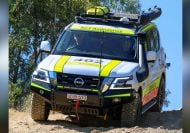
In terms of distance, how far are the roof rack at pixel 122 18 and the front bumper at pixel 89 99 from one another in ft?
5.95

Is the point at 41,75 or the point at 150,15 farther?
the point at 150,15

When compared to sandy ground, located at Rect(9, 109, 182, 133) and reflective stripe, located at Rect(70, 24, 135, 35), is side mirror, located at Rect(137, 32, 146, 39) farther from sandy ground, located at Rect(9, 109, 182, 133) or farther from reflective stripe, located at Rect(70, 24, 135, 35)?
sandy ground, located at Rect(9, 109, 182, 133)

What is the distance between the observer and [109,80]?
7.48 metres

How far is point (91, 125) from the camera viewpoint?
Answer: 8.25m

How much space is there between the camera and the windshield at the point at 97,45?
8359 mm

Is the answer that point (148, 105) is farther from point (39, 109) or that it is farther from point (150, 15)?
point (39, 109)

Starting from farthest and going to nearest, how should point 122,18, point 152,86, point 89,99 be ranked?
point 122,18
point 152,86
point 89,99

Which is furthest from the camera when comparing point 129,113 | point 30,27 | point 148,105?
point 30,27

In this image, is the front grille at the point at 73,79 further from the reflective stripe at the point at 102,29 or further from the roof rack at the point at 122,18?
the roof rack at the point at 122,18

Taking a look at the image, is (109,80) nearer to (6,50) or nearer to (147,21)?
(147,21)

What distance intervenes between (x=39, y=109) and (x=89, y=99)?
3.13 ft

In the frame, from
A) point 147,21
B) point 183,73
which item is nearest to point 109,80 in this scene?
point 147,21

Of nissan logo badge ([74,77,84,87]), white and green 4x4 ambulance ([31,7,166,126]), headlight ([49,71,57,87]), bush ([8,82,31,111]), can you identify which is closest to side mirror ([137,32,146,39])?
white and green 4x4 ambulance ([31,7,166,126])

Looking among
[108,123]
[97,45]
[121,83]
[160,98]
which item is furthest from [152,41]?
[121,83]
